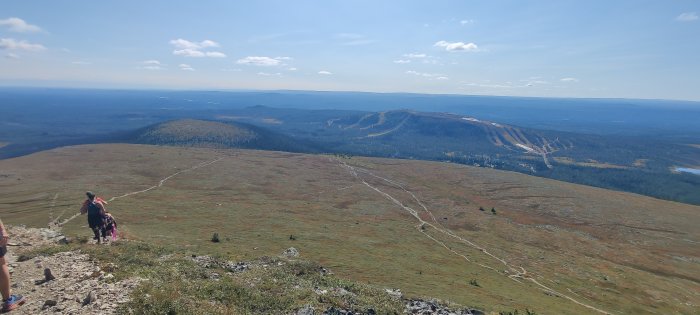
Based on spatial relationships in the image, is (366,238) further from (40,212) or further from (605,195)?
(605,195)

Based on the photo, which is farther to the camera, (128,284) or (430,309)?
(430,309)

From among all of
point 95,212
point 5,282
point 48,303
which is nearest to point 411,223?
point 95,212

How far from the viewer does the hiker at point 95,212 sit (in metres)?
29.4

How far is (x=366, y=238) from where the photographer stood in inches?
2793

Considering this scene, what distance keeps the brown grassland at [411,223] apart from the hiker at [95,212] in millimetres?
11486

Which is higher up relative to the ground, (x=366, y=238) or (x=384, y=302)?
(x=384, y=302)

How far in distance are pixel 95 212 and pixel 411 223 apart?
71561 millimetres

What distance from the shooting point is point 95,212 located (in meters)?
30.2

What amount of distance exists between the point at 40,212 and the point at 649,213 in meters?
164

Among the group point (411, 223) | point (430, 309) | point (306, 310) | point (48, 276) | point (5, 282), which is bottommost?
point (411, 223)

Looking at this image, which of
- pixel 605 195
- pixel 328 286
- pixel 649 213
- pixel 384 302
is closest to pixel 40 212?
pixel 328 286

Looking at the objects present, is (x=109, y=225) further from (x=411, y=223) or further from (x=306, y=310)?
(x=411, y=223)

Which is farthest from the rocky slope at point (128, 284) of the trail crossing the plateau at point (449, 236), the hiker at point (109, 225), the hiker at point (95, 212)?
the trail crossing the plateau at point (449, 236)

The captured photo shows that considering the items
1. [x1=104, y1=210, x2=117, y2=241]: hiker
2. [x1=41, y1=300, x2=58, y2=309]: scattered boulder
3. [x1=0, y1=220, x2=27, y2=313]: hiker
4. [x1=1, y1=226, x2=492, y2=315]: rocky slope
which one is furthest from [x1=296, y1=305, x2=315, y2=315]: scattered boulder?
[x1=104, y1=210, x2=117, y2=241]: hiker
